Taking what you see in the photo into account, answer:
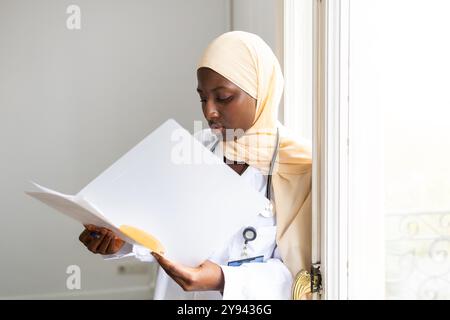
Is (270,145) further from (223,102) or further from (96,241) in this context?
(96,241)

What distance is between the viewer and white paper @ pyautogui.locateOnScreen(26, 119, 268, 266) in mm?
741

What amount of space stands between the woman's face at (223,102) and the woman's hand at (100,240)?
0.27m

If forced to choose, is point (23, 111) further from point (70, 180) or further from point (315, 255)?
point (315, 255)

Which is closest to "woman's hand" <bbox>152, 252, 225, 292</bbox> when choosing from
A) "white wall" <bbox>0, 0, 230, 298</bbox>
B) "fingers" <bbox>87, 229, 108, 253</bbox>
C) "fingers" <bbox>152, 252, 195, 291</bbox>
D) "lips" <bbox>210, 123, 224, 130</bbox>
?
"fingers" <bbox>152, 252, 195, 291</bbox>

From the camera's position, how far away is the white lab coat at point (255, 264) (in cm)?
78

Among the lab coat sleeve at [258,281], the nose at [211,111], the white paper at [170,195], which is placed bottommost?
the lab coat sleeve at [258,281]

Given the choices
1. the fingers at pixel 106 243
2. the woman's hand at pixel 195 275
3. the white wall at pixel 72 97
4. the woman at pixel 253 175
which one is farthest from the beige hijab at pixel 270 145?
the white wall at pixel 72 97

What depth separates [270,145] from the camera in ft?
2.73

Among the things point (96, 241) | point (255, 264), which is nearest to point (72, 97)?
point (96, 241)

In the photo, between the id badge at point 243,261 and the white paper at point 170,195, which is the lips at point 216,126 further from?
the id badge at point 243,261
